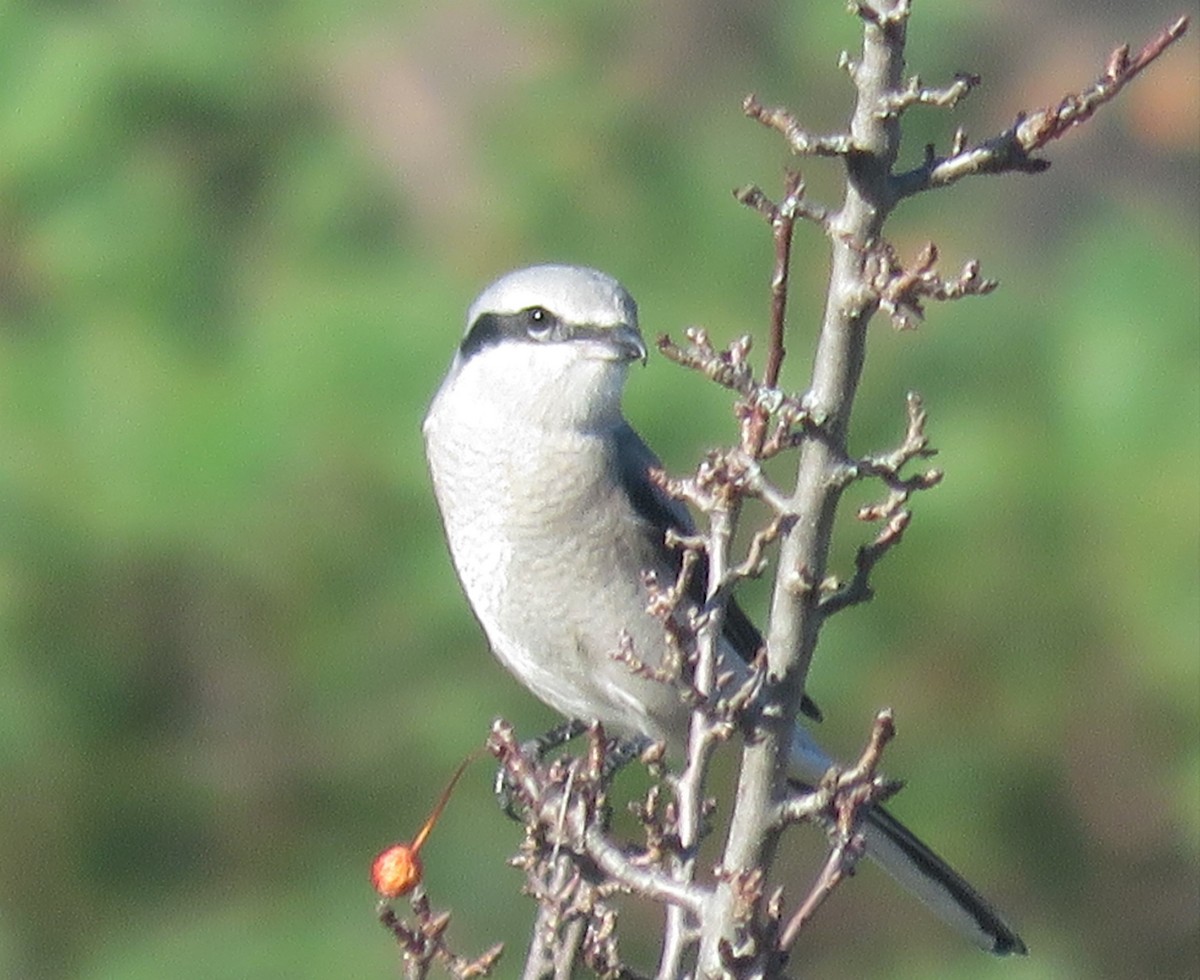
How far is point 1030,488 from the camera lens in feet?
16.3

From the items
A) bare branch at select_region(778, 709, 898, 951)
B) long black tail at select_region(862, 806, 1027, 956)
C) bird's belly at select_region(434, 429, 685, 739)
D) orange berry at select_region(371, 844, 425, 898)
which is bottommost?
bare branch at select_region(778, 709, 898, 951)

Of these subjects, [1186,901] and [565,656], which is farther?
[1186,901]

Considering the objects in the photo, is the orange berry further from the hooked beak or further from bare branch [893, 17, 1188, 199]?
bare branch [893, 17, 1188, 199]

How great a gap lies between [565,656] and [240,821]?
6.64ft

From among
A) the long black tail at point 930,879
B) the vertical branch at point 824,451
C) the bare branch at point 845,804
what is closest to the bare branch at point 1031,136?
the vertical branch at point 824,451

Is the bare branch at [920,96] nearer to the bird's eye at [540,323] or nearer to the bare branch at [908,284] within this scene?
the bare branch at [908,284]

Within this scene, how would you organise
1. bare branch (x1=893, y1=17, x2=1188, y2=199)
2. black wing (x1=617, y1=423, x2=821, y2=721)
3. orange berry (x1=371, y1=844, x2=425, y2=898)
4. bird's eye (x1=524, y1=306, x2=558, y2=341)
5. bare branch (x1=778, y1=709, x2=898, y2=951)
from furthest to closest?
black wing (x1=617, y1=423, x2=821, y2=721) < bird's eye (x1=524, y1=306, x2=558, y2=341) < orange berry (x1=371, y1=844, x2=425, y2=898) < bare branch (x1=778, y1=709, x2=898, y2=951) < bare branch (x1=893, y1=17, x2=1188, y2=199)

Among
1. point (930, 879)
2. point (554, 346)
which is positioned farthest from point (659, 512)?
point (930, 879)

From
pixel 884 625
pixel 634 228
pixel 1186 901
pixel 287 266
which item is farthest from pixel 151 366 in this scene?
pixel 1186 901

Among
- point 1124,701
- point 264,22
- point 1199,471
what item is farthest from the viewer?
point 264,22

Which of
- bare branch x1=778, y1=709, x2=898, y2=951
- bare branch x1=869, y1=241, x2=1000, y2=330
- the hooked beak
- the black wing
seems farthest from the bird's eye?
bare branch x1=869, y1=241, x2=1000, y2=330

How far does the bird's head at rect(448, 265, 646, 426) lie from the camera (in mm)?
3100

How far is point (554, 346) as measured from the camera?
3.18 metres

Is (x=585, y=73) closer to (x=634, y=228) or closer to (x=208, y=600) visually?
(x=634, y=228)
